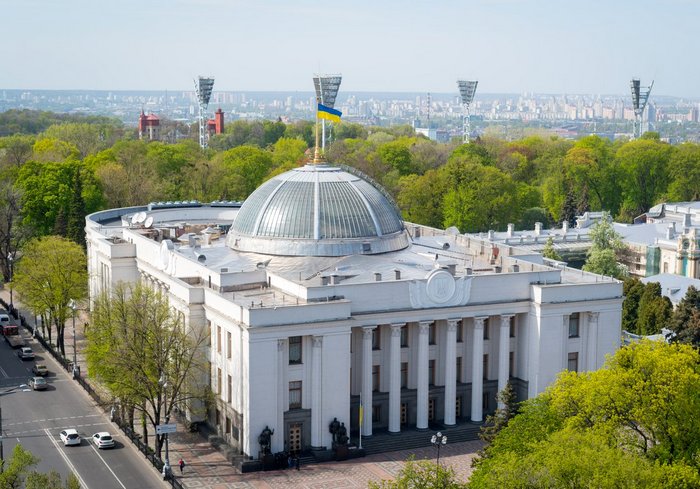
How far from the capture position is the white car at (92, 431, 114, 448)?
62.0m

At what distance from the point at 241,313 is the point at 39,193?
6384cm

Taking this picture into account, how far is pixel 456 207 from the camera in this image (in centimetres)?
12600

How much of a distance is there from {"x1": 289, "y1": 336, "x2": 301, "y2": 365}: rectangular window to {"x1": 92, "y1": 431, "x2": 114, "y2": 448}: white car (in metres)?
11.2

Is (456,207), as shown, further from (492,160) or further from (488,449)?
(488,449)

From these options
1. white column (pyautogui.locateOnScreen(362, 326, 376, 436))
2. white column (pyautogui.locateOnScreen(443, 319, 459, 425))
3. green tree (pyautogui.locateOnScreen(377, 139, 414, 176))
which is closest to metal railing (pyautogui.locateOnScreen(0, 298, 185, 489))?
white column (pyautogui.locateOnScreen(362, 326, 376, 436))

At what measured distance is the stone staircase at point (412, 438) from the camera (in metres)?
62.9

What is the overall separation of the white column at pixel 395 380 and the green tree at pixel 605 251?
40255mm

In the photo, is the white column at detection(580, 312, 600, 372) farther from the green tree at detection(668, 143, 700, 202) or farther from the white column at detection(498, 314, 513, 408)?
the green tree at detection(668, 143, 700, 202)

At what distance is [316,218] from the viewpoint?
70938 millimetres

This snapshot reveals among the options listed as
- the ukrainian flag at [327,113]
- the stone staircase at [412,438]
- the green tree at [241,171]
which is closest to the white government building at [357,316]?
the stone staircase at [412,438]

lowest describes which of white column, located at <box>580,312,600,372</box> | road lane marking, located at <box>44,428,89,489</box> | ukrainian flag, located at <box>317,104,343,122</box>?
road lane marking, located at <box>44,428,89,489</box>

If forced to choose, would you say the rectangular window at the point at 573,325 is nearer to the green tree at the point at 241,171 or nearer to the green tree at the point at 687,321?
the green tree at the point at 687,321

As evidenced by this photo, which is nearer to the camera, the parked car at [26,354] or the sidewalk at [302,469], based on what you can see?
the sidewalk at [302,469]

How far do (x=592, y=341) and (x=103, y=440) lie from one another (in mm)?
29660
